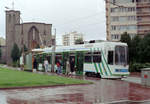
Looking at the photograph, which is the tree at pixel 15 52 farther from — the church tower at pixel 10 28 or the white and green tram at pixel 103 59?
the white and green tram at pixel 103 59

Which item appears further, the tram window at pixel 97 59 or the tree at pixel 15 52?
the tree at pixel 15 52

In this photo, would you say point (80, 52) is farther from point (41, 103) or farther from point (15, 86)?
point (41, 103)

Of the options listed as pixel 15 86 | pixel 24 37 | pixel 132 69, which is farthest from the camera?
pixel 24 37

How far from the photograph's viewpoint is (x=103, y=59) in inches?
1135

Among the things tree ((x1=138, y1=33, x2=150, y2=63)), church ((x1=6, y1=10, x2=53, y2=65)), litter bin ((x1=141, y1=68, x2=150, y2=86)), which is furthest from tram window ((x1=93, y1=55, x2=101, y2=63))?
church ((x1=6, y1=10, x2=53, y2=65))

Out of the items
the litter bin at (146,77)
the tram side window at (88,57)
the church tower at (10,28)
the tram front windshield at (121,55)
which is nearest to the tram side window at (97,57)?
the tram side window at (88,57)

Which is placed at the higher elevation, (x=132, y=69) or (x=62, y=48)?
(x=62, y=48)

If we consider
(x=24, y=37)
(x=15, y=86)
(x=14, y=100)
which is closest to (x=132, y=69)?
(x=15, y=86)

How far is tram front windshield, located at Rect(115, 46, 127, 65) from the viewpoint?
2816cm

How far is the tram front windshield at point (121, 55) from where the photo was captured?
92.4ft

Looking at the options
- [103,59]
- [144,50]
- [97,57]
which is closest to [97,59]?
[97,57]

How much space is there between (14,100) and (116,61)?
647 inches

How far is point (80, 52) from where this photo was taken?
3291 centimetres

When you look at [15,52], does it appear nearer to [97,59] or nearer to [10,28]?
[10,28]
